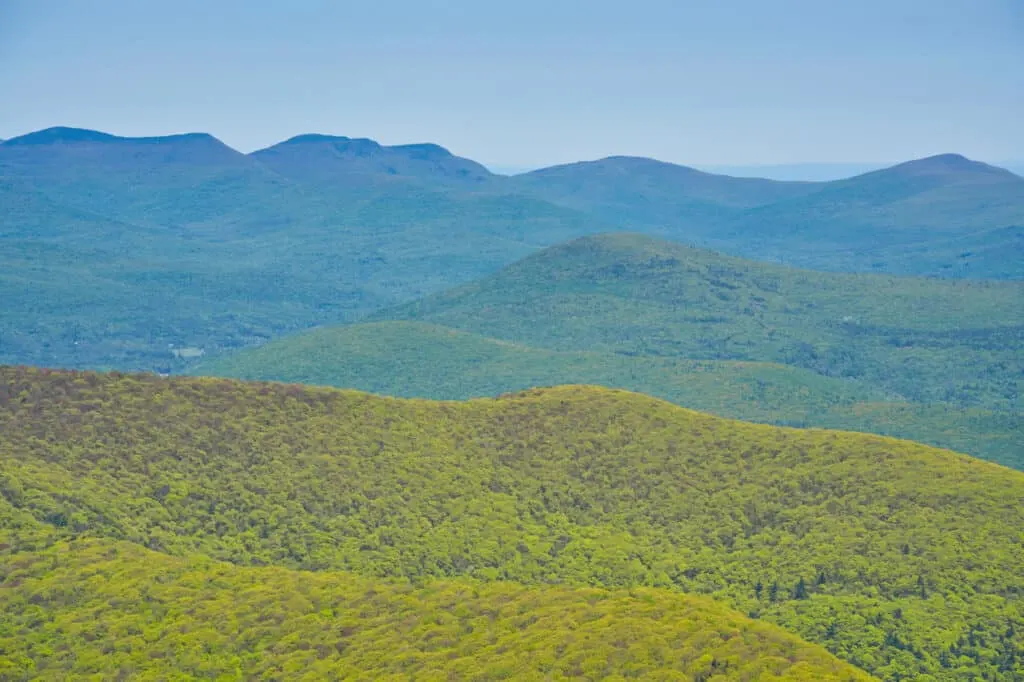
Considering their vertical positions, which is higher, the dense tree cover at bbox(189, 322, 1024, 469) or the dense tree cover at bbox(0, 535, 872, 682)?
the dense tree cover at bbox(0, 535, 872, 682)

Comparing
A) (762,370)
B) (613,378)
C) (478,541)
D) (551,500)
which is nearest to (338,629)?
(478,541)

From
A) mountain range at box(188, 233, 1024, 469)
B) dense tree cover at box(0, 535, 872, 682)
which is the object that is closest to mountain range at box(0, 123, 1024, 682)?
dense tree cover at box(0, 535, 872, 682)

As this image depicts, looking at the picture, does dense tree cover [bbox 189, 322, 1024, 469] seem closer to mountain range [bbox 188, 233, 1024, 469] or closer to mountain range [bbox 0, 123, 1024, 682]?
mountain range [bbox 188, 233, 1024, 469]

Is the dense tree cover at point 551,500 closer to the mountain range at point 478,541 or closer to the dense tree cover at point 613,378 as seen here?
the mountain range at point 478,541

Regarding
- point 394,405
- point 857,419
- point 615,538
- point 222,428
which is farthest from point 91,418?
point 857,419

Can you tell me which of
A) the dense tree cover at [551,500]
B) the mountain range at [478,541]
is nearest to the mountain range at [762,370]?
the dense tree cover at [551,500]

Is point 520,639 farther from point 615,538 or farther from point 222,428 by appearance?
point 222,428
